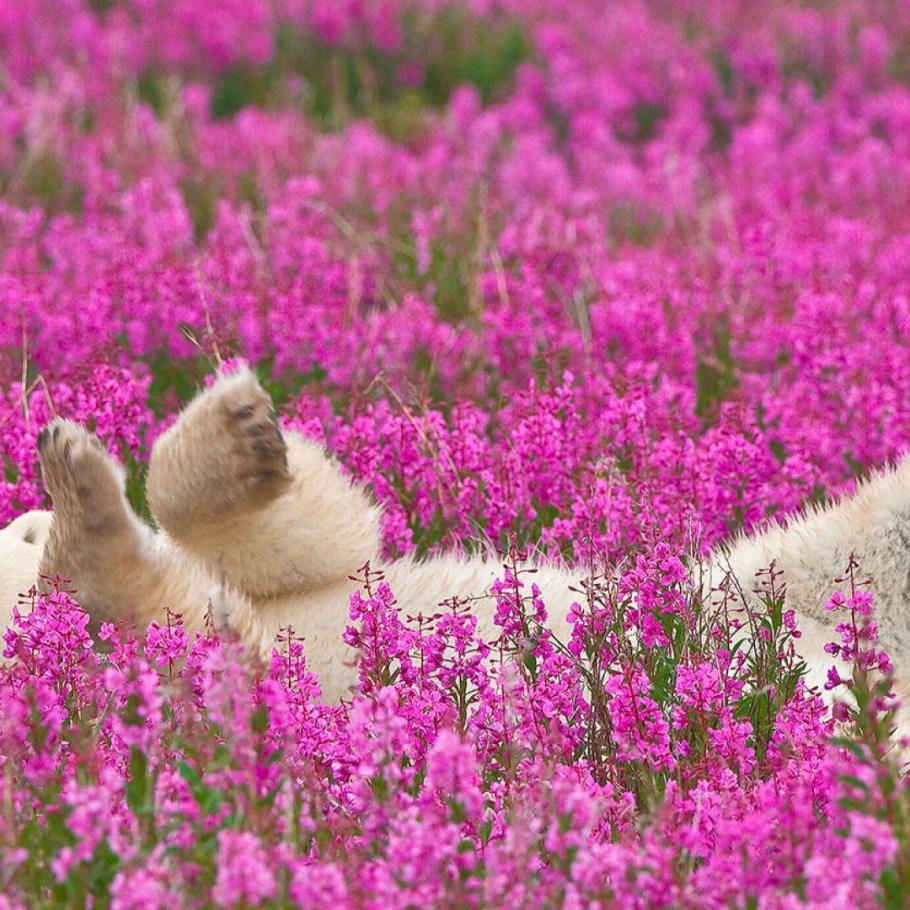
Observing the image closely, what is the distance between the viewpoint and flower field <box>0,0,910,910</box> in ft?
7.64

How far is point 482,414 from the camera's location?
4.91 meters

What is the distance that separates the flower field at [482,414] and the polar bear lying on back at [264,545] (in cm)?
10

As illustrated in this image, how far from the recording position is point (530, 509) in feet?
14.7

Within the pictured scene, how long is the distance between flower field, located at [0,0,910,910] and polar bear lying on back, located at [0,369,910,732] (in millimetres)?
96

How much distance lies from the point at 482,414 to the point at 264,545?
41.5 inches

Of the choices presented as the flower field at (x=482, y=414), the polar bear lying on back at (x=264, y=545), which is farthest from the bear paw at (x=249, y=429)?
the flower field at (x=482, y=414)

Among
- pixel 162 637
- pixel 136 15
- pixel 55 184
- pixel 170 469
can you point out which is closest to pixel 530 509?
pixel 170 469

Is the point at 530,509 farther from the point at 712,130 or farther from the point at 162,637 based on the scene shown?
the point at 712,130

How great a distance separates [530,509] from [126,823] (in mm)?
2000

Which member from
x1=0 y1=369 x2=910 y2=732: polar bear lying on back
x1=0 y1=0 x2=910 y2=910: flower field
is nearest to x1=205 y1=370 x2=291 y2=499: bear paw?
x1=0 y1=369 x2=910 y2=732: polar bear lying on back

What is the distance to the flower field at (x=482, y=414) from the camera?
2330 millimetres

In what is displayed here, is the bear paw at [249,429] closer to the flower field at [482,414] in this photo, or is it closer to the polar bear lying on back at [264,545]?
the polar bear lying on back at [264,545]

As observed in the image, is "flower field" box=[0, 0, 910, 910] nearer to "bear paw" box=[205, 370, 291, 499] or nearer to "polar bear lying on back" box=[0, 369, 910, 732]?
"polar bear lying on back" box=[0, 369, 910, 732]

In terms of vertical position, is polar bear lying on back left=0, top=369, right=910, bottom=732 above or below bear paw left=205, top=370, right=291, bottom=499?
below
